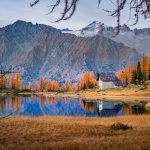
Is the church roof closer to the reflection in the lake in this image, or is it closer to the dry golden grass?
the reflection in the lake

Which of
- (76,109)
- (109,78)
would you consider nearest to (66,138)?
(76,109)

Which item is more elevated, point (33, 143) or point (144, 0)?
point (144, 0)

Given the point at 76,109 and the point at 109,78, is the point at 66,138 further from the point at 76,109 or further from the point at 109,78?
the point at 109,78

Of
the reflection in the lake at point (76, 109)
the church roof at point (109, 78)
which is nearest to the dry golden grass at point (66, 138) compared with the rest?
the reflection in the lake at point (76, 109)

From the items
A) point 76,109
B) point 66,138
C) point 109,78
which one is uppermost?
point 109,78

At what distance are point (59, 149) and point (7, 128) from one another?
37.2ft

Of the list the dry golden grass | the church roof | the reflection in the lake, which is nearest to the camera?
the dry golden grass

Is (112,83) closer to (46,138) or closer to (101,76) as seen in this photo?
(101,76)

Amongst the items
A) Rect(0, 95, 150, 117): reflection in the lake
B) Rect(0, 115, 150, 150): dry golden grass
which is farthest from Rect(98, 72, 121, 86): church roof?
Rect(0, 115, 150, 150): dry golden grass

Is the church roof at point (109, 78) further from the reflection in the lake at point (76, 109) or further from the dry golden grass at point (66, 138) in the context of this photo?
the dry golden grass at point (66, 138)

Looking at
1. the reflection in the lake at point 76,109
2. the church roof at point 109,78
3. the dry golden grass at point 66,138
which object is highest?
the church roof at point 109,78

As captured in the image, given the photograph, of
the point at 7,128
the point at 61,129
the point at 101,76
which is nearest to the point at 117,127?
the point at 61,129

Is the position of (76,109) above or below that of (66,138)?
below

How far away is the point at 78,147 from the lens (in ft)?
60.6
